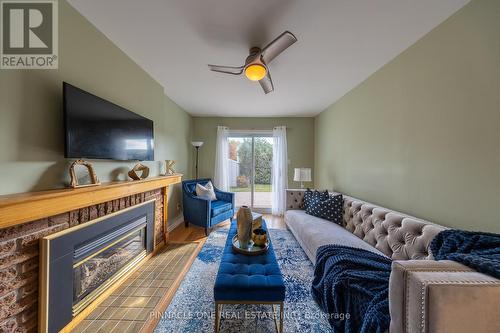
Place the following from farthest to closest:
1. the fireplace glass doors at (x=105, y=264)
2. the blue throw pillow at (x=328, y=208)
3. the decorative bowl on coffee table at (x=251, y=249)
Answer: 1. the blue throw pillow at (x=328, y=208)
2. the decorative bowl on coffee table at (x=251, y=249)
3. the fireplace glass doors at (x=105, y=264)

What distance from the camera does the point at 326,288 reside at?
1457 mm

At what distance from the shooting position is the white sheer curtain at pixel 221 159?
4594mm

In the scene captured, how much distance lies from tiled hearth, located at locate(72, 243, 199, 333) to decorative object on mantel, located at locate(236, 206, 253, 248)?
2.75 feet

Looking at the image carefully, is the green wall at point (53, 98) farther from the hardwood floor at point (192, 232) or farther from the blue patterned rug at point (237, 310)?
the hardwood floor at point (192, 232)

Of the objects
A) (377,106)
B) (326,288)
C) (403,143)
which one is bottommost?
(326,288)

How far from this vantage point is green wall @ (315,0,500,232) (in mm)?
1277

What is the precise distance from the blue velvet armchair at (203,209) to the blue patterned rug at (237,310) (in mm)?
1035

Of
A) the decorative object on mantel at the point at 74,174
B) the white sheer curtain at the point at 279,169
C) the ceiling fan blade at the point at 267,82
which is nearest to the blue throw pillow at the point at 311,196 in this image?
the white sheer curtain at the point at 279,169

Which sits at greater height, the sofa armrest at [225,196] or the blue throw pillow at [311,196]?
the blue throw pillow at [311,196]

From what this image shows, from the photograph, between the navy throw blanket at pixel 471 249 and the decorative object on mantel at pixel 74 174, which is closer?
the navy throw blanket at pixel 471 249

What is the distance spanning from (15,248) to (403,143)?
3.22 m

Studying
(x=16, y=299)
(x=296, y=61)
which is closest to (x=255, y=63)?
(x=296, y=61)

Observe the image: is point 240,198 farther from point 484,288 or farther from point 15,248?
point 484,288

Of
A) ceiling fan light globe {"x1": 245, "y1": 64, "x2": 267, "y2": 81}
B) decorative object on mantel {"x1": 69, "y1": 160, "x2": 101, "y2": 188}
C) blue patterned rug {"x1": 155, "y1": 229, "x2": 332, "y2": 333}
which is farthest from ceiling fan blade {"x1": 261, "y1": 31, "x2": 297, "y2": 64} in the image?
blue patterned rug {"x1": 155, "y1": 229, "x2": 332, "y2": 333}
